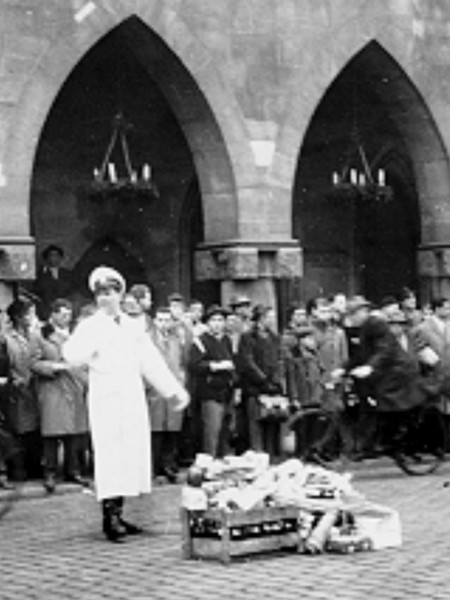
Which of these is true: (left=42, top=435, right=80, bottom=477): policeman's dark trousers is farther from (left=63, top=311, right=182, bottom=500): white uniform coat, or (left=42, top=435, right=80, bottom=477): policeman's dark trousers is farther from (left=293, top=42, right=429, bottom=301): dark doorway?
(left=293, top=42, right=429, bottom=301): dark doorway

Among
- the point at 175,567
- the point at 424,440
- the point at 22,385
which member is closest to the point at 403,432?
the point at 424,440

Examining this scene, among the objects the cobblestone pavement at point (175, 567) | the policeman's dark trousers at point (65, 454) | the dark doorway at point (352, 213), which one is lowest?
the cobblestone pavement at point (175, 567)

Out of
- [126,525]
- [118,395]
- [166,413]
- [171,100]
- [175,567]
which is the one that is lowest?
[175,567]

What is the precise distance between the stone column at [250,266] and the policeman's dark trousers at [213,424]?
2993 mm

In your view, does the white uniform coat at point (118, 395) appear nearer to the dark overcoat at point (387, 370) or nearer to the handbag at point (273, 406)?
the dark overcoat at point (387, 370)

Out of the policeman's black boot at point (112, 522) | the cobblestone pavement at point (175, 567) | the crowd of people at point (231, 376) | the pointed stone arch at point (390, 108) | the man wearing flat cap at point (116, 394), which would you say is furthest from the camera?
the pointed stone arch at point (390, 108)

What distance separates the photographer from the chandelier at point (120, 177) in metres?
19.0

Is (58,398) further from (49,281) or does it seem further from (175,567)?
(49,281)

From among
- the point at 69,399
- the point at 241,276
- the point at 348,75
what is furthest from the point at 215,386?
the point at 348,75

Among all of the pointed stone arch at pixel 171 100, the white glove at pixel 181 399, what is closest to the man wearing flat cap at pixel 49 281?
the pointed stone arch at pixel 171 100

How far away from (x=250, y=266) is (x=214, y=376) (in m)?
3.11

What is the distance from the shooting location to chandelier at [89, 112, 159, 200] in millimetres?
19016

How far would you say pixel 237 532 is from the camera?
9.72m

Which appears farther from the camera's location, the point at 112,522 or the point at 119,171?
the point at 119,171
